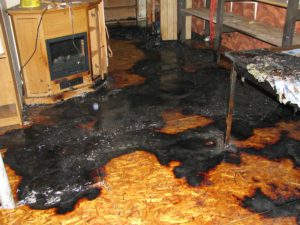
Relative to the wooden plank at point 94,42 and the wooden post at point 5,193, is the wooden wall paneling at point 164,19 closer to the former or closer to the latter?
the wooden plank at point 94,42

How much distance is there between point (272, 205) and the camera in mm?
2293

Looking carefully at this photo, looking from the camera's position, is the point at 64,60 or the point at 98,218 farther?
the point at 64,60

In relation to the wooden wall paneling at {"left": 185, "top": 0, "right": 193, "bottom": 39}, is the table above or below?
above

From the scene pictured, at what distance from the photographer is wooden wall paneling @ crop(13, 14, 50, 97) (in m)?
3.63

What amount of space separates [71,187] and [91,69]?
2.09 m

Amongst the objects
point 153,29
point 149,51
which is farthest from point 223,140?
point 153,29

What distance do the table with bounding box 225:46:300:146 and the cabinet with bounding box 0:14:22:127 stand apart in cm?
215

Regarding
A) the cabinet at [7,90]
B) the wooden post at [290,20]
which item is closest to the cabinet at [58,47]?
the cabinet at [7,90]

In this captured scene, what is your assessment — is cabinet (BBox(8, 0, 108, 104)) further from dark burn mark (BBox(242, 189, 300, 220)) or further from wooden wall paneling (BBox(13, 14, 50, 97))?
dark burn mark (BBox(242, 189, 300, 220))

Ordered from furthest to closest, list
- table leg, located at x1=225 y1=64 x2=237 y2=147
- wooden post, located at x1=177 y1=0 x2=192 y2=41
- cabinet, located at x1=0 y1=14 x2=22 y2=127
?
wooden post, located at x1=177 y1=0 x2=192 y2=41
cabinet, located at x1=0 y1=14 x2=22 y2=127
table leg, located at x1=225 y1=64 x2=237 y2=147

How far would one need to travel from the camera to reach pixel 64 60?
4027mm

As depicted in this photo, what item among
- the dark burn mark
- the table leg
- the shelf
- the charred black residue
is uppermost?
the shelf

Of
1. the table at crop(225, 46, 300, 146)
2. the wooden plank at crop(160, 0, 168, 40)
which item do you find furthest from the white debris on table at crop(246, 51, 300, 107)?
the wooden plank at crop(160, 0, 168, 40)

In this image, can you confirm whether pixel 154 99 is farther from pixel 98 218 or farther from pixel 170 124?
pixel 98 218
